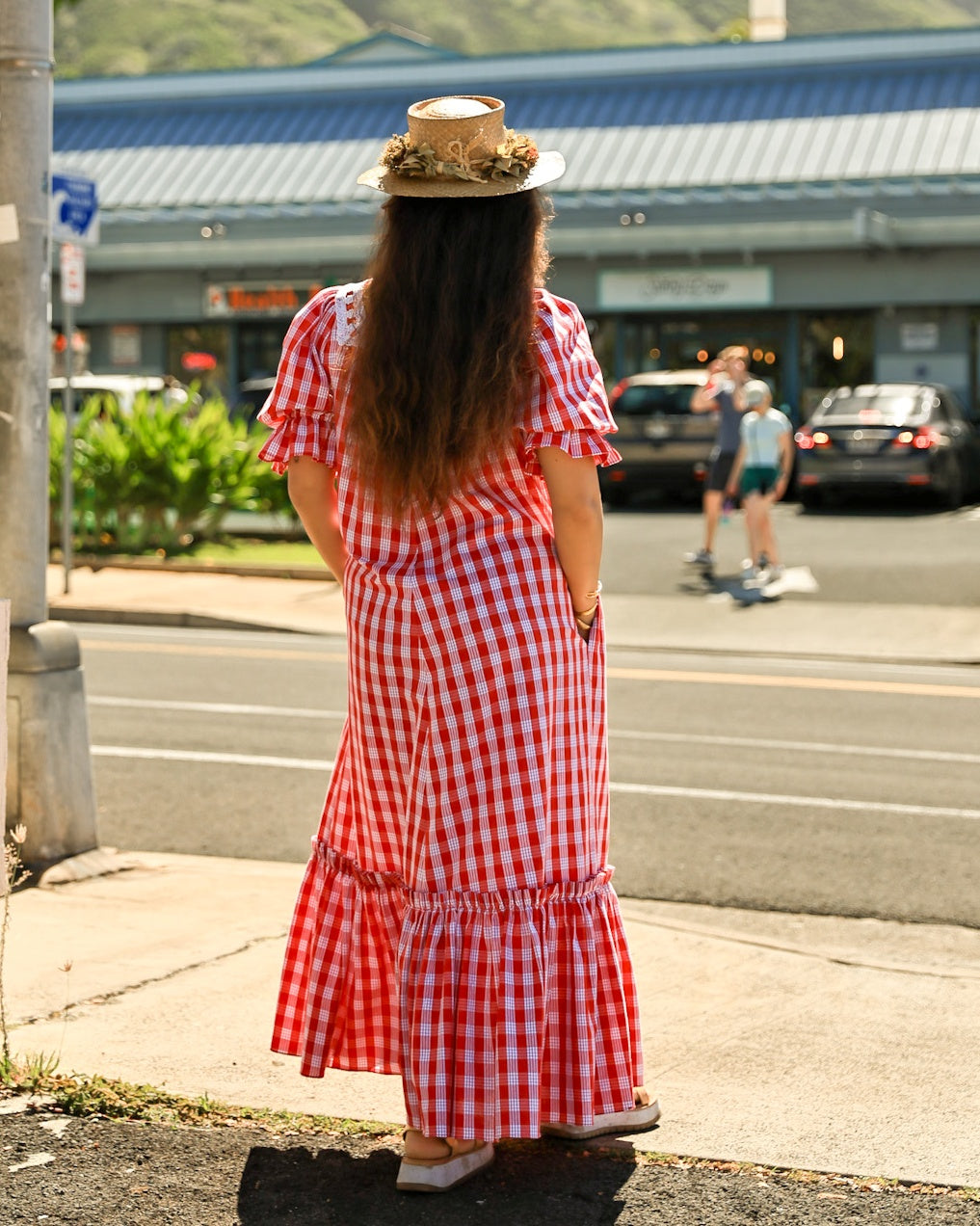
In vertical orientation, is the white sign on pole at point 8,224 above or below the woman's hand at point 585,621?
above

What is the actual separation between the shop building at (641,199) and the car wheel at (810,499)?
22.8 ft

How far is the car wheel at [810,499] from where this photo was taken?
23094mm

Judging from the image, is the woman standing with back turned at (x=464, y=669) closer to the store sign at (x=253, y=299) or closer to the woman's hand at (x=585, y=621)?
the woman's hand at (x=585, y=621)

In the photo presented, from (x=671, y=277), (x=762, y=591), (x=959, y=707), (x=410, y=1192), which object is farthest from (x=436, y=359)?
(x=671, y=277)

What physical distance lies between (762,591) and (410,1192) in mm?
12330

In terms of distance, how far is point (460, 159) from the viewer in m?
3.42

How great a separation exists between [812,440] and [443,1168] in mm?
Answer: 19863

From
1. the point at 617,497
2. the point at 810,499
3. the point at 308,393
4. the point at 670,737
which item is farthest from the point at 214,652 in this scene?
the point at 617,497

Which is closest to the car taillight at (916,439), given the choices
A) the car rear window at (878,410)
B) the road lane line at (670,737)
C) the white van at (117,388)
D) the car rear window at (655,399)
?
the car rear window at (878,410)

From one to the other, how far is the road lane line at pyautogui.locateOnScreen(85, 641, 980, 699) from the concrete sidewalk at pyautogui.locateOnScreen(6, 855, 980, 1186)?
5359 mm

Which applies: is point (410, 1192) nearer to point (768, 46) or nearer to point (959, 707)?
point (959, 707)

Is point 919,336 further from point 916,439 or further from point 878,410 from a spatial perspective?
point 916,439

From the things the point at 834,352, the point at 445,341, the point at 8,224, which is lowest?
the point at 445,341

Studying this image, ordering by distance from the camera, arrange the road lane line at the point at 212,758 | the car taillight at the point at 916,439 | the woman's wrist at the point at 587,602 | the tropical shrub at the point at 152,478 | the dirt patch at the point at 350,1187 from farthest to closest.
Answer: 1. the car taillight at the point at 916,439
2. the tropical shrub at the point at 152,478
3. the road lane line at the point at 212,758
4. the woman's wrist at the point at 587,602
5. the dirt patch at the point at 350,1187
